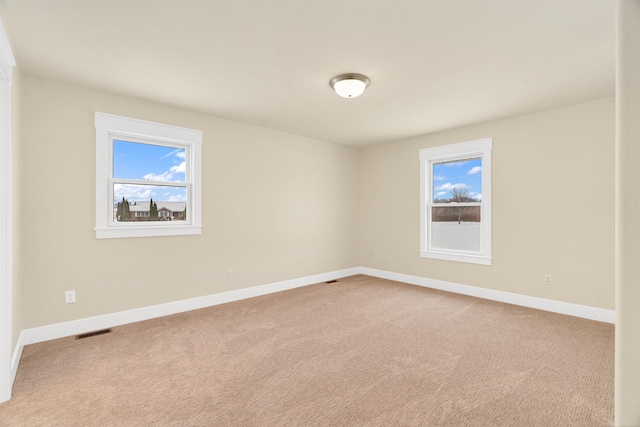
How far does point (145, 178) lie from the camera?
3.75m

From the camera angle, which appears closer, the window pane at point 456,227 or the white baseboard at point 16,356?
the white baseboard at point 16,356

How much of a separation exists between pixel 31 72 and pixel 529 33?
171 inches

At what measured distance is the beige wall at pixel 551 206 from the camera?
358 centimetres

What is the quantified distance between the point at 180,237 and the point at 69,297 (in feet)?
4.06

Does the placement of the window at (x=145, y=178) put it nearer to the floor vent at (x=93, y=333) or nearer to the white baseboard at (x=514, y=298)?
the floor vent at (x=93, y=333)

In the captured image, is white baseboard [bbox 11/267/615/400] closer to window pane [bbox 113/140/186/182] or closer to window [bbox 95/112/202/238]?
window [bbox 95/112/202/238]

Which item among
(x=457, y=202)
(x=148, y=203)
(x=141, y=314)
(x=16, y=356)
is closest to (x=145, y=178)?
(x=148, y=203)

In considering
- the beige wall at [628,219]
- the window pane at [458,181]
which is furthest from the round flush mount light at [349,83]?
the window pane at [458,181]

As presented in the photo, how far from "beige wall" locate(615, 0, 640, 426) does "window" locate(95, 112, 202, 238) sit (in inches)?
158

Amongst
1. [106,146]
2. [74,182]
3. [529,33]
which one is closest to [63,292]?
[74,182]

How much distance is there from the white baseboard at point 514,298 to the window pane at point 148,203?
379 centimetres

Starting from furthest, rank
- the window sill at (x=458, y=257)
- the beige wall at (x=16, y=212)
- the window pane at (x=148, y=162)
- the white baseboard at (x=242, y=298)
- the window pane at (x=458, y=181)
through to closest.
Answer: the window pane at (x=458, y=181), the window sill at (x=458, y=257), the window pane at (x=148, y=162), the white baseboard at (x=242, y=298), the beige wall at (x=16, y=212)

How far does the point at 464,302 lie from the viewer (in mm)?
4289

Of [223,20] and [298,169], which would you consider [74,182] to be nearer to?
[223,20]
